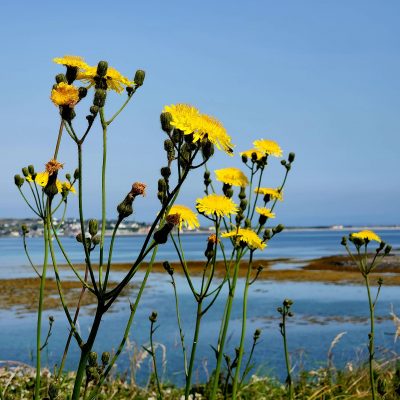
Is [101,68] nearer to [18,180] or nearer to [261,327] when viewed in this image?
[18,180]

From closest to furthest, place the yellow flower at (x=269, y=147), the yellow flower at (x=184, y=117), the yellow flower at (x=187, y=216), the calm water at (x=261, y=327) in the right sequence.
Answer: the yellow flower at (x=184, y=117), the yellow flower at (x=187, y=216), the yellow flower at (x=269, y=147), the calm water at (x=261, y=327)

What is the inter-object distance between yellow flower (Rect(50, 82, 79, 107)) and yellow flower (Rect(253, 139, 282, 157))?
1.61 meters

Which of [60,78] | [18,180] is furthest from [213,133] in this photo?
[18,180]

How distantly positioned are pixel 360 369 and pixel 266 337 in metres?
7.70

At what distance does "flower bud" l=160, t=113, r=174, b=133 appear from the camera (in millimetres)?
1862

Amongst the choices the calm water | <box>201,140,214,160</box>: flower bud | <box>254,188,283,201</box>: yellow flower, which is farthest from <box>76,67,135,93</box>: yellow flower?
the calm water

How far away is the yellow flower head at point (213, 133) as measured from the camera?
72.4 inches

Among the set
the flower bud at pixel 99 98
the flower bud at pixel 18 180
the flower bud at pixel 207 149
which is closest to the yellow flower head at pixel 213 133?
the flower bud at pixel 207 149

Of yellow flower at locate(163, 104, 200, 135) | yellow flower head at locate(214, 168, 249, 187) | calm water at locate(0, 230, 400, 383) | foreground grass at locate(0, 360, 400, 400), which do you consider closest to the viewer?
yellow flower at locate(163, 104, 200, 135)

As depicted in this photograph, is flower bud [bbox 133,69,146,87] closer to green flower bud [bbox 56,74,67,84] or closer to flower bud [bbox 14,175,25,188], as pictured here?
green flower bud [bbox 56,74,67,84]

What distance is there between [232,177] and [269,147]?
0.50 meters

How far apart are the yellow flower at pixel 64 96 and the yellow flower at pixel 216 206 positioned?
89 cm

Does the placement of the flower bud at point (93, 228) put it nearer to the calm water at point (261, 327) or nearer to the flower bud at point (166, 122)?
the flower bud at point (166, 122)

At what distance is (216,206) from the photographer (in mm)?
2793
